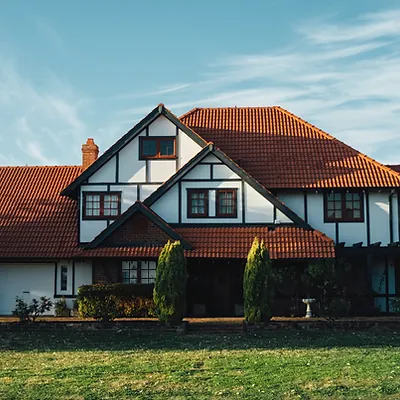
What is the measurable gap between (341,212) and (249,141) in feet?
17.4

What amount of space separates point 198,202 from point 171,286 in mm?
5944

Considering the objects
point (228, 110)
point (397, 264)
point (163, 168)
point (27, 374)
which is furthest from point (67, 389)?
point (228, 110)

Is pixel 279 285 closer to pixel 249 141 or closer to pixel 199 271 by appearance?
pixel 199 271

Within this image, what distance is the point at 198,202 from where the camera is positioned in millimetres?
27172

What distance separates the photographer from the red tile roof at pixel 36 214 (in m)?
27.9

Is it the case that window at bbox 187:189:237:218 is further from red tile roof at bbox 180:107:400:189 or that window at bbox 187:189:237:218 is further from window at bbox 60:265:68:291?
window at bbox 60:265:68:291

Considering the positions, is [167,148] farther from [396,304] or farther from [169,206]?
[396,304]

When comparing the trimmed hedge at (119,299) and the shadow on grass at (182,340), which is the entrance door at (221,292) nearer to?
the trimmed hedge at (119,299)

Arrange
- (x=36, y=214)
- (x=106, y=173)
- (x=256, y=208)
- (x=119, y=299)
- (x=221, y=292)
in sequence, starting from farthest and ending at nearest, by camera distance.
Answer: (x=36, y=214) → (x=106, y=173) → (x=256, y=208) → (x=221, y=292) → (x=119, y=299)

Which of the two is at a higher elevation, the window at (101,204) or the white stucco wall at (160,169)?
the white stucco wall at (160,169)

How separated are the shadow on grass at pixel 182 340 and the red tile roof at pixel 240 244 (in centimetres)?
478

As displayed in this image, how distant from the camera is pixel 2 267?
1120 inches

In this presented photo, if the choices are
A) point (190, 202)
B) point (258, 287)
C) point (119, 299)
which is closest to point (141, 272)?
point (119, 299)

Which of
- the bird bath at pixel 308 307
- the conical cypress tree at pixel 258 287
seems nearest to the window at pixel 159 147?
the conical cypress tree at pixel 258 287
